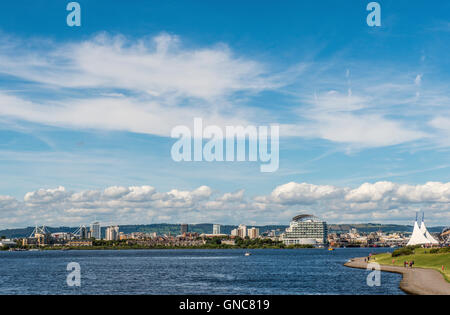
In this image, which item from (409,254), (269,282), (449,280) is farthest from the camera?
(409,254)

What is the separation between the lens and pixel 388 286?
8869 cm
